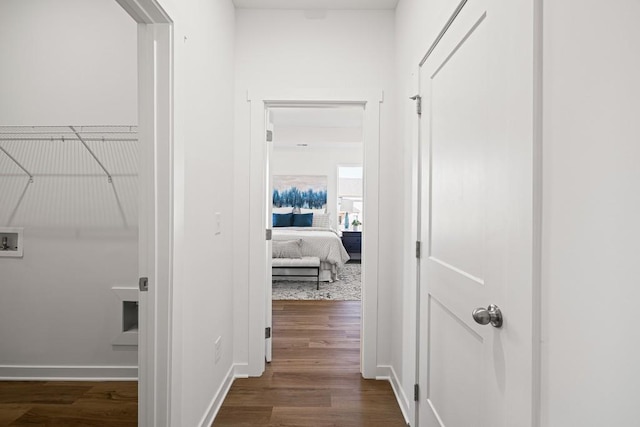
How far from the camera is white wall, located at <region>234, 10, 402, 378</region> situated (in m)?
2.59

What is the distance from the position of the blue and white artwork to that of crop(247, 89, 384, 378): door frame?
5.29 metres

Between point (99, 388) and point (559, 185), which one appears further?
point (99, 388)

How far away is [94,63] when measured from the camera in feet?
8.07

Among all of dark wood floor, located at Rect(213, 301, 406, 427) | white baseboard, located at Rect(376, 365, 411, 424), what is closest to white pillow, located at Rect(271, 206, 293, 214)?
dark wood floor, located at Rect(213, 301, 406, 427)

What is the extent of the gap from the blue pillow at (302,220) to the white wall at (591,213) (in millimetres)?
6763

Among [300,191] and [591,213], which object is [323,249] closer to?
[300,191]

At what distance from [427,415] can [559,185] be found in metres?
1.42

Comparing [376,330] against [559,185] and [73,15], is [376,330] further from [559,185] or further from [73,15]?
[73,15]

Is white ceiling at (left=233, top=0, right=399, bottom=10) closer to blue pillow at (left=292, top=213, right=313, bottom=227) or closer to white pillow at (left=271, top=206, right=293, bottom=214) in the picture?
blue pillow at (left=292, top=213, right=313, bottom=227)

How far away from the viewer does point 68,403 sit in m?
2.22

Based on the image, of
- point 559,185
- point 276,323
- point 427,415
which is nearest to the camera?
point 559,185

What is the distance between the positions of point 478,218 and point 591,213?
0.51 meters

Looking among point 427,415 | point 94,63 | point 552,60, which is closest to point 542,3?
point 552,60

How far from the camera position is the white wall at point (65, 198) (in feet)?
8.04
